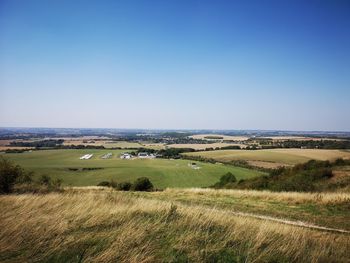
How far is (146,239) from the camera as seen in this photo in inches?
223

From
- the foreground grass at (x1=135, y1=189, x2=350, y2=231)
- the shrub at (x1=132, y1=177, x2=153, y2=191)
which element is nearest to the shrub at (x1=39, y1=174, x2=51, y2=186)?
the foreground grass at (x1=135, y1=189, x2=350, y2=231)

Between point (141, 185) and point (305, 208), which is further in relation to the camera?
point (141, 185)

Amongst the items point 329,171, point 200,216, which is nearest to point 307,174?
point 329,171

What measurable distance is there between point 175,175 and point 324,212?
189 ft

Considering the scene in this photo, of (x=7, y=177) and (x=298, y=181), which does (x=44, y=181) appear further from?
(x=298, y=181)

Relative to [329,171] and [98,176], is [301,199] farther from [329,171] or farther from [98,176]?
[98,176]

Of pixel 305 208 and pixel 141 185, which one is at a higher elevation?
pixel 305 208

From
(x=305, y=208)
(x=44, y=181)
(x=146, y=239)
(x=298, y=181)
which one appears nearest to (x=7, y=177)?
(x=44, y=181)

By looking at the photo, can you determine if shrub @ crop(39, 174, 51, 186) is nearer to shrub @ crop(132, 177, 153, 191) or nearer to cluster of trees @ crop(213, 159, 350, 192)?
shrub @ crop(132, 177, 153, 191)

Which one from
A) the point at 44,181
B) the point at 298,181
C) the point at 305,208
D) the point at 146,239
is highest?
the point at 146,239

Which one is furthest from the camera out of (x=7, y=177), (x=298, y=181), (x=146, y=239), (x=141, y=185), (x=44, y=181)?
(x=141, y=185)

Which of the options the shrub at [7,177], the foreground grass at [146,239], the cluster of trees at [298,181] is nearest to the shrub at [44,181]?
the shrub at [7,177]

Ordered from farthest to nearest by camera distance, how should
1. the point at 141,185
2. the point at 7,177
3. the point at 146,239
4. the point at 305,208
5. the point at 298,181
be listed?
the point at 141,185 → the point at 298,181 → the point at 7,177 → the point at 305,208 → the point at 146,239

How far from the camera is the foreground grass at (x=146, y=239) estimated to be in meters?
4.91
